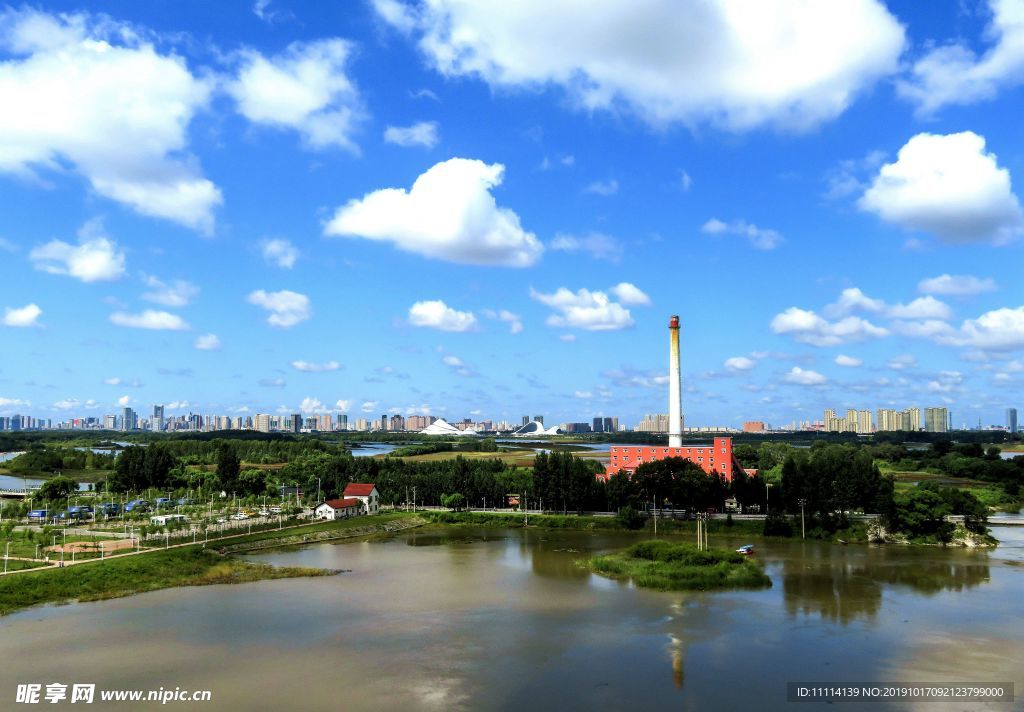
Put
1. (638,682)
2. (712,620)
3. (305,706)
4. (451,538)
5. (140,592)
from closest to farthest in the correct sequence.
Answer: (305,706) < (638,682) < (712,620) < (140,592) < (451,538)

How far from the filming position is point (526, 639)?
2233 centimetres

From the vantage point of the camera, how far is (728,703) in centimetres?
1720

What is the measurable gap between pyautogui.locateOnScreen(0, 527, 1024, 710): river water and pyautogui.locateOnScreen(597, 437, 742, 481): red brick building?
20.2m

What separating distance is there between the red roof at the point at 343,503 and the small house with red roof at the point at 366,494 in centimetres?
71

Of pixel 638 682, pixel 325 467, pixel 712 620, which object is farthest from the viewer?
pixel 325 467

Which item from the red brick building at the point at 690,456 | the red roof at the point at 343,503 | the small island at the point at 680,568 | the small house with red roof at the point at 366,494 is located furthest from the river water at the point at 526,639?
the small house with red roof at the point at 366,494

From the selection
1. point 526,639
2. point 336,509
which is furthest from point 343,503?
point 526,639

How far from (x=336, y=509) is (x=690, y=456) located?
26555 millimetres

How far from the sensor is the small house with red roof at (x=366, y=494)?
55562 mm

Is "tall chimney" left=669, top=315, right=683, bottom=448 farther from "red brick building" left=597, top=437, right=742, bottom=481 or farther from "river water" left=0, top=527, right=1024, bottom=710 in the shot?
"river water" left=0, top=527, right=1024, bottom=710

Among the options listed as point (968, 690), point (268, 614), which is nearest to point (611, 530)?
point (268, 614)

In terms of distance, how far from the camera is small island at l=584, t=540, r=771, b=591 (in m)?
30.1

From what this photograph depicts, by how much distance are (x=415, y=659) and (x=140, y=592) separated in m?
14.9

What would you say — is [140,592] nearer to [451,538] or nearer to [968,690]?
[451,538]
